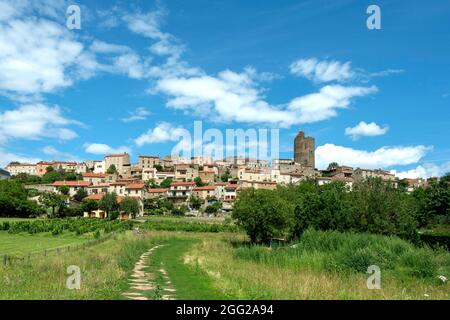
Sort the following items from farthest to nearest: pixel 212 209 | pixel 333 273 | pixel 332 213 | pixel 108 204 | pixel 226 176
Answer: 1. pixel 226 176
2. pixel 212 209
3. pixel 108 204
4. pixel 332 213
5. pixel 333 273

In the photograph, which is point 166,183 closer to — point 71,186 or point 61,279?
point 71,186

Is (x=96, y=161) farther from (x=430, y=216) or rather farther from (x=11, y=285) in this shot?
(x=11, y=285)

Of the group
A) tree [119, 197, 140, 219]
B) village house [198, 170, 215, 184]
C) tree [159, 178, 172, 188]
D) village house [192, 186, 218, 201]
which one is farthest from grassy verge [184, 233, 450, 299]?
village house [198, 170, 215, 184]

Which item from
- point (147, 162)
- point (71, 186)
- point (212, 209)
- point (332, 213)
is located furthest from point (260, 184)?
point (332, 213)

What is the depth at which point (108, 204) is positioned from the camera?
9550cm

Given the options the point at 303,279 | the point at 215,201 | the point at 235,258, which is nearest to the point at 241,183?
the point at 215,201

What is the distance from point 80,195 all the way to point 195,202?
32.5 m

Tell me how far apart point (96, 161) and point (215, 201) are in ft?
289

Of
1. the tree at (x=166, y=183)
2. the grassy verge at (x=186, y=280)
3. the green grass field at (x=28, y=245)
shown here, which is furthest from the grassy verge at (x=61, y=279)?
the tree at (x=166, y=183)

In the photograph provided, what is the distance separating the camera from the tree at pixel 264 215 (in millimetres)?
46062

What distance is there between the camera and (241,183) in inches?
5881

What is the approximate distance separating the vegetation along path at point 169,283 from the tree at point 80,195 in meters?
101
